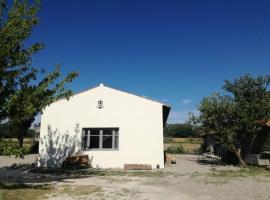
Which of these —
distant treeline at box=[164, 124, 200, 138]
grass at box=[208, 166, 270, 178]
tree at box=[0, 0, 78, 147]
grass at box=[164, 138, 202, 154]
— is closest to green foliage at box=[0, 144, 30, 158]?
tree at box=[0, 0, 78, 147]

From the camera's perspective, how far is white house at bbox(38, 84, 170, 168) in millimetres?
20938

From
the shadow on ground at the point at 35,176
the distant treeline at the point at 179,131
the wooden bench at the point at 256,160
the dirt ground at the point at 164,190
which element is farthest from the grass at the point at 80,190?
the distant treeline at the point at 179,131

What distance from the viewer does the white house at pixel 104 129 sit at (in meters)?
20.9

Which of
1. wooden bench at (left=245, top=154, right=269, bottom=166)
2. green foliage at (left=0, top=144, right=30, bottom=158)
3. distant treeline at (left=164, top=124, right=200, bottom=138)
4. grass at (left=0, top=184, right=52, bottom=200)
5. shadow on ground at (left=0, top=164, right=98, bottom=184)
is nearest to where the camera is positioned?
grass at (left=0, top=184, right=52, bottom=200)

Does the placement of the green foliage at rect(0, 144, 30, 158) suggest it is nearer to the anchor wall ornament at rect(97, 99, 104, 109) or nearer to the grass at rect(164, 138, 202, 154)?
the anchor wall ornament at rect(97, 99, 104, 109)

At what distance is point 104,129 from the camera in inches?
846

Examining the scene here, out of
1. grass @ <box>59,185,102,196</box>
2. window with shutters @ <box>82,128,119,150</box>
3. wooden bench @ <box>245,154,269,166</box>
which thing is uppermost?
window with shutters @ <box>82,128,119,150</box>

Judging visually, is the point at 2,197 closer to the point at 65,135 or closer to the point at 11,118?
the point at 11,118

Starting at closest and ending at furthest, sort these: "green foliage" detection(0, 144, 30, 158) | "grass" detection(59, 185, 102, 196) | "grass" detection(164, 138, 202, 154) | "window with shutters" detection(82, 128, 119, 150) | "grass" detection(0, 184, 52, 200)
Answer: "grass" detection(0, 184, 52, 200)
"grass" detection(59, 185, 102, 196)
"green foliage" detection(0, 144, 30, 158)
"window with shutters" detection(82, 128, 119, 150)
"grass" detection(164, 138, 202, 154)

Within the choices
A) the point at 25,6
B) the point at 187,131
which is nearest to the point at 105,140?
the point at 25,6

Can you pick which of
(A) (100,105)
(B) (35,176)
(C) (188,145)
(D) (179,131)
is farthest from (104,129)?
(D) (179,131)

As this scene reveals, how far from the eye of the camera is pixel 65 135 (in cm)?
2147

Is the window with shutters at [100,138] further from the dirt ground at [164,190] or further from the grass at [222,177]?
the dirt ground at [164,190]

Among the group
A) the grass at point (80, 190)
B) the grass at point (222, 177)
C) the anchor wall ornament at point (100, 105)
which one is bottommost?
the grass at point (80, 190)
